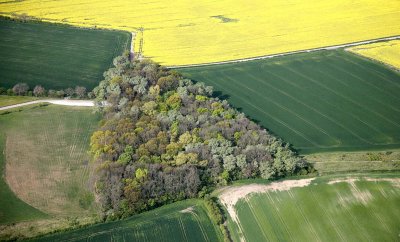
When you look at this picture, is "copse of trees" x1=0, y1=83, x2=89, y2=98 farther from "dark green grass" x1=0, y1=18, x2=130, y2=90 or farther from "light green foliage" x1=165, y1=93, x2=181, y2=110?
"light green foliage" x1=165, y1=93, x2=181, y2=110

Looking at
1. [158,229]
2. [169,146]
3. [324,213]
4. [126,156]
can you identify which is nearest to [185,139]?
[169,146]

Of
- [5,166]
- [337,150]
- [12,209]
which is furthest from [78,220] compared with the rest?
[337,150]

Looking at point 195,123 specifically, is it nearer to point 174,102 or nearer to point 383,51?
point 174,102

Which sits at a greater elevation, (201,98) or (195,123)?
(201,98)

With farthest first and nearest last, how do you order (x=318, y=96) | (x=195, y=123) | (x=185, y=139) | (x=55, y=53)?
(x=55, y=53)
(x=318, y=96)
(x=195, y=123)
(x=185, y=139)

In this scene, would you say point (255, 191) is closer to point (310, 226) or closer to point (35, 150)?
point (310, 226)

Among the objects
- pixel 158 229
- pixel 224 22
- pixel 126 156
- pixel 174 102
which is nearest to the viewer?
pixel 158 229

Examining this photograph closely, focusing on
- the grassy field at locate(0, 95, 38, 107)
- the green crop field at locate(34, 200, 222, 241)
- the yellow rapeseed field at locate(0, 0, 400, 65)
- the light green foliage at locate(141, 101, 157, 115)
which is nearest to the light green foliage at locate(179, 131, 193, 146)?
the light green foliage at locate(141, 101, 157, 115)
